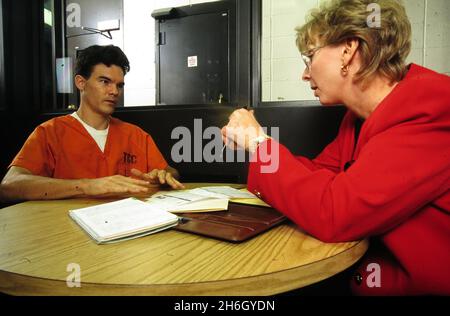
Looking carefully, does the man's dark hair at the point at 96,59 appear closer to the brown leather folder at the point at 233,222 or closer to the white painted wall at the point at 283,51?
the brown leather folder at the point at 233,222

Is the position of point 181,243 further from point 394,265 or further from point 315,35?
point 315,35

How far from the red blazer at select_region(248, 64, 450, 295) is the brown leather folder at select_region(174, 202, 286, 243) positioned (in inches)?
2.8

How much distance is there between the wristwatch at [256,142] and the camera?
2.97ft

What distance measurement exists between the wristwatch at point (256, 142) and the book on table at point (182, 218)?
19 cm

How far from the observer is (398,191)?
0.68 metres

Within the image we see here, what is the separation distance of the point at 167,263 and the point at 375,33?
862mm

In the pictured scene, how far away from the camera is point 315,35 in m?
1.03

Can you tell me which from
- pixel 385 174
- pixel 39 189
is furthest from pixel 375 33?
pixel 39 189

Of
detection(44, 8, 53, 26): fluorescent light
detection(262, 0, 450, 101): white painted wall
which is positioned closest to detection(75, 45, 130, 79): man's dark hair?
detection(44, 8, 53, 26): fluorescent light

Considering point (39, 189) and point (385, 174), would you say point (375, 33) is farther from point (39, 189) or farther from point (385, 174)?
point (39, 189)

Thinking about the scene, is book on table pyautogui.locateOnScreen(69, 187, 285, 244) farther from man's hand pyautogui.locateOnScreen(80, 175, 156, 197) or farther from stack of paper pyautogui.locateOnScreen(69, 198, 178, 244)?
man's hand pyautogui.locateOnScreen(80, 175, 156, 197)

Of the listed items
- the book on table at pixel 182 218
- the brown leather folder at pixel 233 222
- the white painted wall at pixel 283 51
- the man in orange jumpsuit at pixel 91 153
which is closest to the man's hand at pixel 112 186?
the man in orange jumpsuit at pixel 91 153
